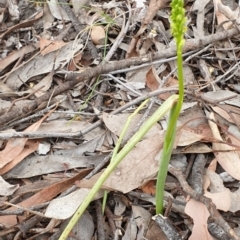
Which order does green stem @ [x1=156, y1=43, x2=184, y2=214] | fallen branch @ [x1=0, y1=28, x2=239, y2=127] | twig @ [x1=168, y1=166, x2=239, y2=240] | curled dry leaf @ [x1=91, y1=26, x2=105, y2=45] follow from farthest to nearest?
curled dry leaf @ [x1=91, y1=26, x2=105, y2=45]
fallen branch @ [x1=0, y1=28, x2=239, y2=127]
twig @ [x1=168, y1=166, x2=239, y2=240]
green stem @ [x1=156, y1=43, x2=184, y2=214]

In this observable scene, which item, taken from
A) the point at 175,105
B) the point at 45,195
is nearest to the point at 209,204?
the point at 175,105

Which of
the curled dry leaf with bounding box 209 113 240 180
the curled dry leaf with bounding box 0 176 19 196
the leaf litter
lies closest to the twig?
the leaf litter

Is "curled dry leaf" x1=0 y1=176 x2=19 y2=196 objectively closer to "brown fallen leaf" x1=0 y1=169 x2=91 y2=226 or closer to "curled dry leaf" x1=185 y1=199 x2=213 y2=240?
"brown fallen leaf" x1=0 y1=169 x2=91 y2=226

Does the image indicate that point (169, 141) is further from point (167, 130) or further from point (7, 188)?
point (7, 188)

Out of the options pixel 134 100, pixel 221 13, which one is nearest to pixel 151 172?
pixel 134 100

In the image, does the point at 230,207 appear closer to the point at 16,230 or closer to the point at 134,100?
the point at 134,100

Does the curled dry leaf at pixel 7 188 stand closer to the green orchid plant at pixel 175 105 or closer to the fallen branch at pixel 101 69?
the fallen branch at pixel 101 69

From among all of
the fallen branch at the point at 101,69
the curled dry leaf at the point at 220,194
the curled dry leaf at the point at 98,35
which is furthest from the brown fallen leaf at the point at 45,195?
the curled dry leaf at the point at 98,35

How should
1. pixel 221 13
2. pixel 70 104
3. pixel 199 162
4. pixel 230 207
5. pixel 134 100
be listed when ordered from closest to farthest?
1. pixel 230 207
2. pixel 199 162
3. pixel 134 100
4. pixel 70 104
5. pixel 221 13
